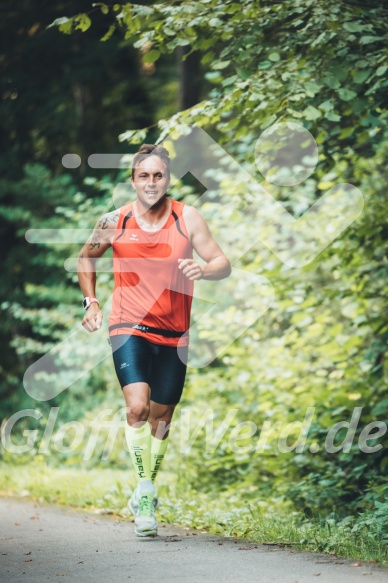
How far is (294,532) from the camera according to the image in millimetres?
5395

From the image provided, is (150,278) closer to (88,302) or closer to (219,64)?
(88,302)

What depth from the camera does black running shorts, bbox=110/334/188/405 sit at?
18.7 feet

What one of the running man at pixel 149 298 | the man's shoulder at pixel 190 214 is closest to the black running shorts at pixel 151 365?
the running man at pixel 149 298

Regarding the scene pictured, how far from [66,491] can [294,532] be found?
367 cm

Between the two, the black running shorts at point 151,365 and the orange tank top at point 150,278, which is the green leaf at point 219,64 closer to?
the orange tank top at point 150,278

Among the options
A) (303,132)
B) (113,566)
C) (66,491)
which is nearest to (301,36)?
(303,132)

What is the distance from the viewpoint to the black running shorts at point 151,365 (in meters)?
5.70

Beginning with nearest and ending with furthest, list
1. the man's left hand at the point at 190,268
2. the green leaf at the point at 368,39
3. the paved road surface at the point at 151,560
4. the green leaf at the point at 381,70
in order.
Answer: the paved road surface at the point at 151,560, the man's left hand at the point at 190,268, the green leaf at the point at 381,70, the green leaf at the point at 368,39

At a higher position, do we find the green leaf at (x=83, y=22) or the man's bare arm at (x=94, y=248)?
the green leaf at (x=83, y=22)

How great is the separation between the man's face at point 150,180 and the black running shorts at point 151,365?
0.87 meters

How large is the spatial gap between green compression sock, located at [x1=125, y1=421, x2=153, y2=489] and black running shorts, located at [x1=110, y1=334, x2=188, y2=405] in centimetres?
29

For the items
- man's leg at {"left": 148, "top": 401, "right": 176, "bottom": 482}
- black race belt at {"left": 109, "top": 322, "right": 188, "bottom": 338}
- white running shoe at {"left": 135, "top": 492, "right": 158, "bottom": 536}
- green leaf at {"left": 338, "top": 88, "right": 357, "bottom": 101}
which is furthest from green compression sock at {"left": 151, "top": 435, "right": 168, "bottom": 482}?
green leaf at {"left": 338, "top": 88, "right": 357, "bottom": 101}

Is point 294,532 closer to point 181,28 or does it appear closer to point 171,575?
point 171,575

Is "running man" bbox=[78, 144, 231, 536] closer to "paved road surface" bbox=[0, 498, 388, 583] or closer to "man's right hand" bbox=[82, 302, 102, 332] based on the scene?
"man's right hand" bbox=[82, 302, 102, 332]
